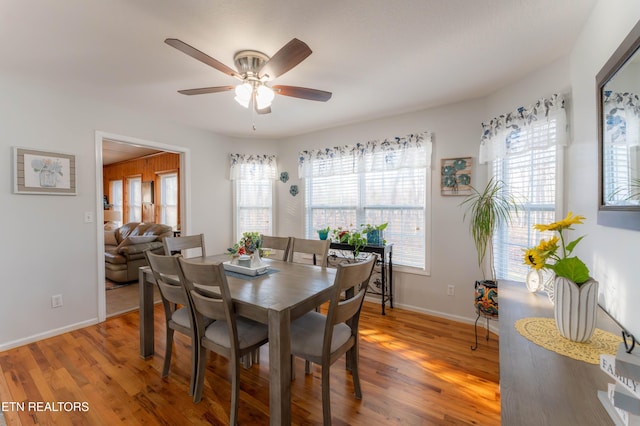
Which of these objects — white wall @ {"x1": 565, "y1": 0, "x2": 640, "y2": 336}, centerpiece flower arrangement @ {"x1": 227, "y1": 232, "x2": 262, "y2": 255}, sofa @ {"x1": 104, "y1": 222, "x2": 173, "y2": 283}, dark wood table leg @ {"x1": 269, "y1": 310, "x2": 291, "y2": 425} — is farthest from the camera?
→ sofa @ {"x1": 104, "y1": 222, "x2": 173, "y2": 283}

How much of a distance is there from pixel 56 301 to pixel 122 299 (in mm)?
986

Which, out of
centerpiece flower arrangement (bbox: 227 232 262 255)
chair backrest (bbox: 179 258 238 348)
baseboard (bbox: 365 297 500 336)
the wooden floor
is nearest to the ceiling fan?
centerpiece flower arrangement (bbox: 227 232 262 255)

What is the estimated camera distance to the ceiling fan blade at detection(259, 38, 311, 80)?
1.48 m

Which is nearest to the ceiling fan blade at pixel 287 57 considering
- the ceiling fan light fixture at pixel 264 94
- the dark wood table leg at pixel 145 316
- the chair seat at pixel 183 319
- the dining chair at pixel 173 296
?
the ceiling fan light fixture at pixel 264 94

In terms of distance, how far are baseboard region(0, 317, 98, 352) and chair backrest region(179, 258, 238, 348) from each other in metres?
2.15

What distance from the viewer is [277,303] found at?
1.50m

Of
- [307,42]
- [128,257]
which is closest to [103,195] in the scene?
[128,257]

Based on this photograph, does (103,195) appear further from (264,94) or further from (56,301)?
(264,94)

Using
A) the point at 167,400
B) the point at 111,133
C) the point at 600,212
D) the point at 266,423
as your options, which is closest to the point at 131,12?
the point at 111,133

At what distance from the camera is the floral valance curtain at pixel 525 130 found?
206 centimetres

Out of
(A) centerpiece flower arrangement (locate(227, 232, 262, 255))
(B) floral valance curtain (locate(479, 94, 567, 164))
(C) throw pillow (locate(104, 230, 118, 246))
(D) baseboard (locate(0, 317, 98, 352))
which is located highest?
(B) floral valance curtain (locate(479, 94, 567, 164))

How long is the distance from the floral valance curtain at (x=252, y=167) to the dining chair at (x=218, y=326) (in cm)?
285

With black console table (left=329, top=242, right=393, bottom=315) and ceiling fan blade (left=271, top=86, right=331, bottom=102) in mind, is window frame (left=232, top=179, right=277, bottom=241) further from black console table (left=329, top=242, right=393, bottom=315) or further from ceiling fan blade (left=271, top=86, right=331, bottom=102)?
ceiling fan blade (left=271, top=86, right=331, bottom=102)

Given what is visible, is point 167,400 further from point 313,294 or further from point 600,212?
point 600,212
